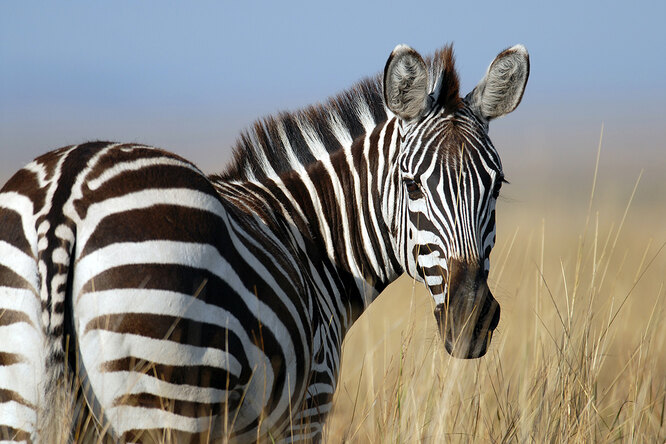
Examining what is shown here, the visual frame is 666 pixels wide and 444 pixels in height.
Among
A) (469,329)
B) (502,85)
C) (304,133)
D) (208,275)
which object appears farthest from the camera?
(304,133)

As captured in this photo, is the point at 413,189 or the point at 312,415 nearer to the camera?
the point at 312,415

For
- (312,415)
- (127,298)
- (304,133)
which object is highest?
(304,133)

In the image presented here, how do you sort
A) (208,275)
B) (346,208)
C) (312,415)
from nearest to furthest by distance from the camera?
1. (208,275)
2. (312,415)
3. (346,208)

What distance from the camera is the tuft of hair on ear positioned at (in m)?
4.07

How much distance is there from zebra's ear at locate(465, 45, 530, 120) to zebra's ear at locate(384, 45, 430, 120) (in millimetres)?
417

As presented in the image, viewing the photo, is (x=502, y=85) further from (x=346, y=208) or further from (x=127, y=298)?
(x=127, y=298)

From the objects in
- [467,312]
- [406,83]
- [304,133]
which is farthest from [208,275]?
[304,133]

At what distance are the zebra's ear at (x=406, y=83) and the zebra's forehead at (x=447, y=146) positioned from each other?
0.12 meters

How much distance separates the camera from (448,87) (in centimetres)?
411

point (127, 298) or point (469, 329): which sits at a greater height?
point (127, 298)

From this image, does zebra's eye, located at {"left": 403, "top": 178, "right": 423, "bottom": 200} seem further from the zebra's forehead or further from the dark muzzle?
the dark muzzle

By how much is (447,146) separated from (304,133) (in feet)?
4.05

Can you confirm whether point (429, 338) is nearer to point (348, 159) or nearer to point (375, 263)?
point (375, 263)

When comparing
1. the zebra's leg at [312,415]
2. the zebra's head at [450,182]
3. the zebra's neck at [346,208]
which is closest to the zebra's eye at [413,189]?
the zebra's head at [450,182]
